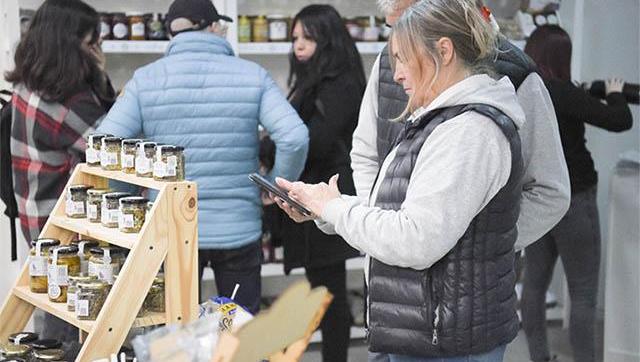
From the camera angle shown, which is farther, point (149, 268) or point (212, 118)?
point (212, 118)

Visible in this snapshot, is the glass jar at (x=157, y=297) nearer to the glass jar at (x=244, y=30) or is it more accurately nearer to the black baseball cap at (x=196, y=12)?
the black baseball cap at (x=196, y=12)

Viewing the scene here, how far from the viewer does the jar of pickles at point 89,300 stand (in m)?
2.26

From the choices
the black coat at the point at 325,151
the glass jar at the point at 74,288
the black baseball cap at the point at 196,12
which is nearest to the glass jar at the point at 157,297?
the glass jar at the point at 74,288

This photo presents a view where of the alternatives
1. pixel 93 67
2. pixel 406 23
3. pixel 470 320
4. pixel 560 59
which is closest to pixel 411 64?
pixel 406 23

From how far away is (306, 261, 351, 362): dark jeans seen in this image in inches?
152

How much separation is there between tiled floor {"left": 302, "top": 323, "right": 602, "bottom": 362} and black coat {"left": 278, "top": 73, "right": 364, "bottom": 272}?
0.85 meters

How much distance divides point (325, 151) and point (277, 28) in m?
1.02

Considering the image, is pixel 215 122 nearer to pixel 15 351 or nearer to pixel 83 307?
pixel 83 307

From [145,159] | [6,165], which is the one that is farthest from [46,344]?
[6,165]

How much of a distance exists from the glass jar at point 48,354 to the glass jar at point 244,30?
8.19 feet

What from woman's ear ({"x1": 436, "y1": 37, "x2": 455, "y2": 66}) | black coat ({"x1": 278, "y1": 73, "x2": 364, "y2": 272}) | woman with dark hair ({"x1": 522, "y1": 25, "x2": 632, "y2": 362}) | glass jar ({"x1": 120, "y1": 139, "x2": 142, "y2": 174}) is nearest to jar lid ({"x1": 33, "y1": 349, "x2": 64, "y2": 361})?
glass jar ({"x1": 120, "y1": 139, "x2": 142, "y2": 174})

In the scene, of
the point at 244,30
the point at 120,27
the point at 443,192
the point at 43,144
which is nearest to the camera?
the point at 443,192

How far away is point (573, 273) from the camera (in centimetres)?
415

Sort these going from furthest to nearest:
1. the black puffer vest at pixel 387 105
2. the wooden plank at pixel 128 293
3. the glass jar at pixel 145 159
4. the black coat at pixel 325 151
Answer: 1. the black coat at pixel 325 151
2. the black puffer vest at pixel 387 105
3. the glass jar at pixel 145 159
4. the wooden plank at pixel 128 293
